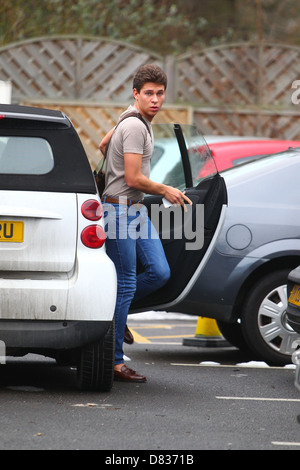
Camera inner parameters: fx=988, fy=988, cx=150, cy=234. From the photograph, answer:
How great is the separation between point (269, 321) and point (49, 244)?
7.21ft

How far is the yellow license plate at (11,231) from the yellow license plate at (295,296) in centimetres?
162

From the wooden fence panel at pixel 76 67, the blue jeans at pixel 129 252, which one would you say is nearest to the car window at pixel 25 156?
the blue jeans at pixel 129 252

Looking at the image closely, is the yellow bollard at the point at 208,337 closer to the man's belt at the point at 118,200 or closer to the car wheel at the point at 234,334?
the car wheel at the point at 234,334

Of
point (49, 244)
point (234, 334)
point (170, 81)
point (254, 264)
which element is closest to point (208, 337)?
point (234, 334)

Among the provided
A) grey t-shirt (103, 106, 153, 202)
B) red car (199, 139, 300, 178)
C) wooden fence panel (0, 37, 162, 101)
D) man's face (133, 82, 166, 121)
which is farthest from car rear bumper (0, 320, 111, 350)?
wooden fence panel (0, 37, 162, 101)

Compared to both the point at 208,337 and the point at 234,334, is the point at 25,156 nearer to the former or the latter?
the point at 234,334

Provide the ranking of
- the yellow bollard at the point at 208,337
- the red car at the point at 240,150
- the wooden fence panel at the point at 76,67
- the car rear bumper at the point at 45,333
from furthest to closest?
the wooden fence panel at the point at 76,67 < the red car at the point at 240,150 < the yellow bollard at the point at 208,337 < the car rear bumper at the point at 45,333

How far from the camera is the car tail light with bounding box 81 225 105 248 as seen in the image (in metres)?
5.45

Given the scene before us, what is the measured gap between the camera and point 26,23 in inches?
714

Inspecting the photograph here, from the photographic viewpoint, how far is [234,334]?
7824mm

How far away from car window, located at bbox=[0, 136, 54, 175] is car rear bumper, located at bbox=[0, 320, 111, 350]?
0.84m

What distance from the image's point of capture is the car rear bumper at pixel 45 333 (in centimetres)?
533

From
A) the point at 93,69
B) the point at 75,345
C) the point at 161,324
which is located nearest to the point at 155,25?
the point at 93,69

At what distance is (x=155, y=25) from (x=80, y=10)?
2.20 metres
